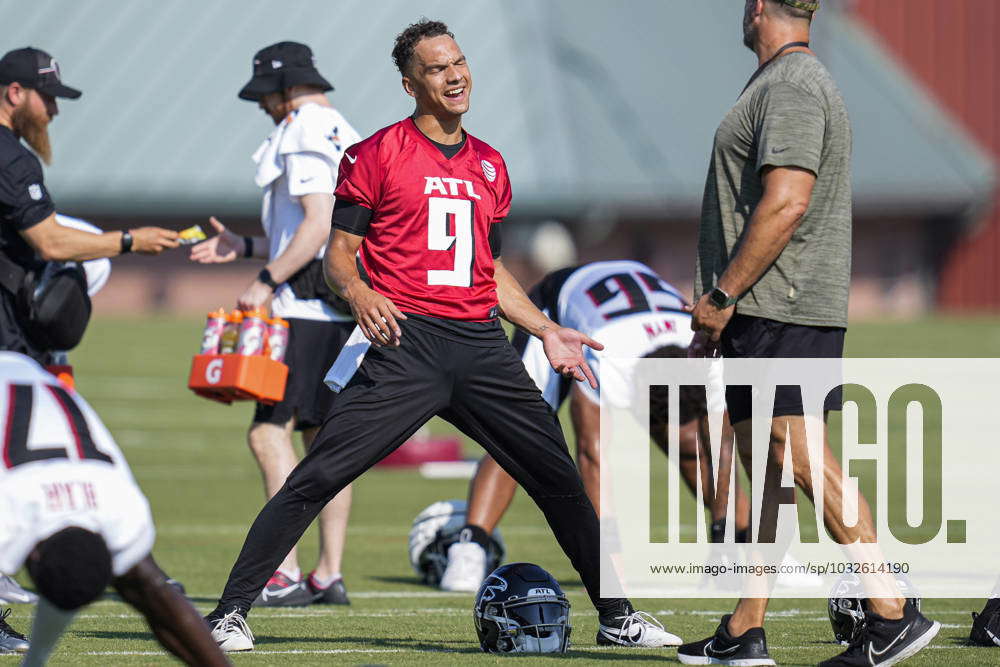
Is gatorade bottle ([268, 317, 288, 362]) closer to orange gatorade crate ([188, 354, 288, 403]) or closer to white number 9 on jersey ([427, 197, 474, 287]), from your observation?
orange gatorade crate ([188, 354, 288, 403])

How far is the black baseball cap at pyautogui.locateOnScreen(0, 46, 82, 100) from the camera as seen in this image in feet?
23.0

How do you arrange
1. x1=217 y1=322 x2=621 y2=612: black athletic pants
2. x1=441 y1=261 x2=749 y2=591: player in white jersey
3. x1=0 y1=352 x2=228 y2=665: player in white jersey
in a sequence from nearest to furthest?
x1=0 y1=352 x2=228 y2=665: player in white jersey → x1=217 y1=322 x2=621 y2=612: black athletic pants → x1=441 y1=261 x2=749 y2=591: player in white jersey

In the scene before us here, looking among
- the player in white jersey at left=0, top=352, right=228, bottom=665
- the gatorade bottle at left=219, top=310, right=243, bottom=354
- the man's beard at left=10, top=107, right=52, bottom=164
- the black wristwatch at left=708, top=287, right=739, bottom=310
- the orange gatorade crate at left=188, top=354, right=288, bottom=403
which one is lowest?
the player in white jersey at left=0, top=352, right=228, bottom=665

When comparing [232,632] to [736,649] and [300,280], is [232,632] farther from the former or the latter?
[300,280]

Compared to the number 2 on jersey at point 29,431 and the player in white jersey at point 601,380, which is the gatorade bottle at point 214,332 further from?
the number 2 on jersey at point 29,431

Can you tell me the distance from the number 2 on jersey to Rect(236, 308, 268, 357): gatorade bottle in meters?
2.99

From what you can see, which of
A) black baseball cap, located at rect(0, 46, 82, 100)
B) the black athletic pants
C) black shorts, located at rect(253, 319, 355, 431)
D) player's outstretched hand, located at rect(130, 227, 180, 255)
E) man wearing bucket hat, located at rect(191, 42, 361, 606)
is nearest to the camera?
the black athletic pants

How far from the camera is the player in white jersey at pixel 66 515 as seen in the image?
4.23 m

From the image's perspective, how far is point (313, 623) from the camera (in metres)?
7.14

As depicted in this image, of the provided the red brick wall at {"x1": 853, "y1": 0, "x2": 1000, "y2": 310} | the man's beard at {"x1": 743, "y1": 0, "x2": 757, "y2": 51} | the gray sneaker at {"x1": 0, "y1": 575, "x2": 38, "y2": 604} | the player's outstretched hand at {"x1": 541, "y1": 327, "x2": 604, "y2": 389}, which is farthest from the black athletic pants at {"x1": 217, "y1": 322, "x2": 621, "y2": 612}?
the red brick wall at {"x1": 853, "y1": 0, "x2": 1000, "y2": 310}

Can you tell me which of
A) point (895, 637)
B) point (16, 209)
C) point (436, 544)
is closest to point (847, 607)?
point (895, 637)

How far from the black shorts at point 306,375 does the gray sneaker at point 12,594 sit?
1.36m

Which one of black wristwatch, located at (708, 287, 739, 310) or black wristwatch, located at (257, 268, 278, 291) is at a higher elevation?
black wristwatch, located at (257, 268, 278, 291)

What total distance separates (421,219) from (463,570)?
2911mm
